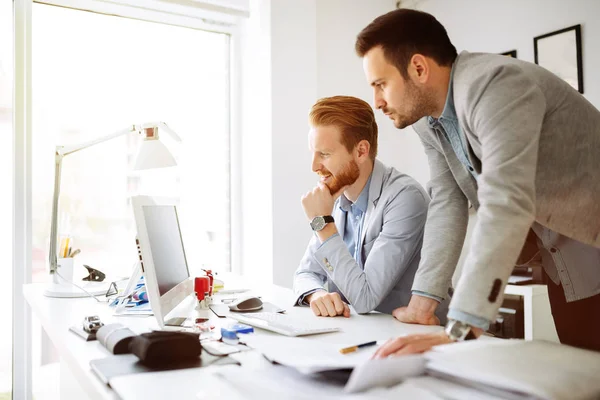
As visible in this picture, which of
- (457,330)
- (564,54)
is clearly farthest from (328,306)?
(564,54)

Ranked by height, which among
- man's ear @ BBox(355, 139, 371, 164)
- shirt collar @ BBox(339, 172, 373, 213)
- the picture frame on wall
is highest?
the picture frame on wall

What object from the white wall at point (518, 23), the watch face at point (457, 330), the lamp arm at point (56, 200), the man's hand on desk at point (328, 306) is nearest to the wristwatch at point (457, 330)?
the watch face at point (457, 330)

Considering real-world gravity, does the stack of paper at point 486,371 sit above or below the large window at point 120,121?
below

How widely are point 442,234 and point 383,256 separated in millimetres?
197

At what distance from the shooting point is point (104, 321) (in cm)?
136

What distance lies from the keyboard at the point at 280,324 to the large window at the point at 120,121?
64.0 inches

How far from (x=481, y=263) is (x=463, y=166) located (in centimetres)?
52

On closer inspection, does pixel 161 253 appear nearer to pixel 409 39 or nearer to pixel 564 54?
pixel 409 39

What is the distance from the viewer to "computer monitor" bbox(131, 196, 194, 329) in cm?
115

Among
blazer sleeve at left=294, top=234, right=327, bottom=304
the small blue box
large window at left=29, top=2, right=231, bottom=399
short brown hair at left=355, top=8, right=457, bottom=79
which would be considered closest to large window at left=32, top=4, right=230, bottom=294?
large window at left=29, top=2, right=231, bottom=399

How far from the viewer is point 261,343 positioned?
108 centimetres

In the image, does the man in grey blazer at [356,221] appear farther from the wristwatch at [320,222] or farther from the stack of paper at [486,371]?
the stack of paper at [486,371]

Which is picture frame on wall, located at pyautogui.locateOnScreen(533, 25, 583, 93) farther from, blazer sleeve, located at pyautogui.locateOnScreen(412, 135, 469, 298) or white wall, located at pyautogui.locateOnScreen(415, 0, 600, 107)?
blazer sleeve, located at pyautogui.locateOnScreen(412, 135, 469, 298)

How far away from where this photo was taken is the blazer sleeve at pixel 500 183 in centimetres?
83
